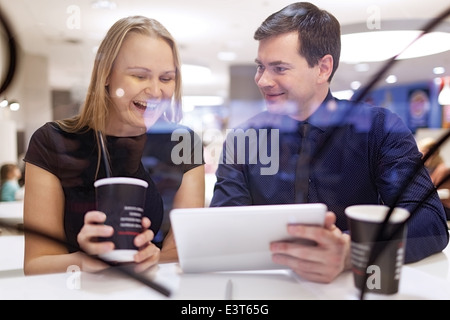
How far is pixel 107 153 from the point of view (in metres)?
0.66

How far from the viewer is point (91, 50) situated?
609 mm

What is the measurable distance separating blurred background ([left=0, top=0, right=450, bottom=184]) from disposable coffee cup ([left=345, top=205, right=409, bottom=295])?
0.16 meters

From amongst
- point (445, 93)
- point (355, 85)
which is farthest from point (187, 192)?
point (445, 93)

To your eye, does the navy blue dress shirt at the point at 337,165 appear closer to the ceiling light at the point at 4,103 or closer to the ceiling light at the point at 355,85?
the ceiling light at the point at 355,85

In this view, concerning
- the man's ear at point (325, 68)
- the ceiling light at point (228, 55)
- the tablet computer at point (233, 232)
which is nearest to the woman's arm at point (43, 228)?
the tablet computer at point (233, 232)

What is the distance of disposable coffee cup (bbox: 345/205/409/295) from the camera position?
574 millimetres

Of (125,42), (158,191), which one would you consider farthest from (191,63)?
(158,191)

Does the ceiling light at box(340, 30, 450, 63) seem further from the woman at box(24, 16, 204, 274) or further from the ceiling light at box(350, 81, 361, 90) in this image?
the woman at box(24, 16, 204, 274)

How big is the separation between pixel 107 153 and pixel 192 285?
27 cm

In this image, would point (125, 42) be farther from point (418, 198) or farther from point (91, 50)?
point (418, 198)

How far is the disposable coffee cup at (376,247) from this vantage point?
1.88 feet

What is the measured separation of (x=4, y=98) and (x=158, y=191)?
0.95ft

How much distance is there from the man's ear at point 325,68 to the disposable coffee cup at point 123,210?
0.38 meters

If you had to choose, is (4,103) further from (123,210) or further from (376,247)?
(376,247)
